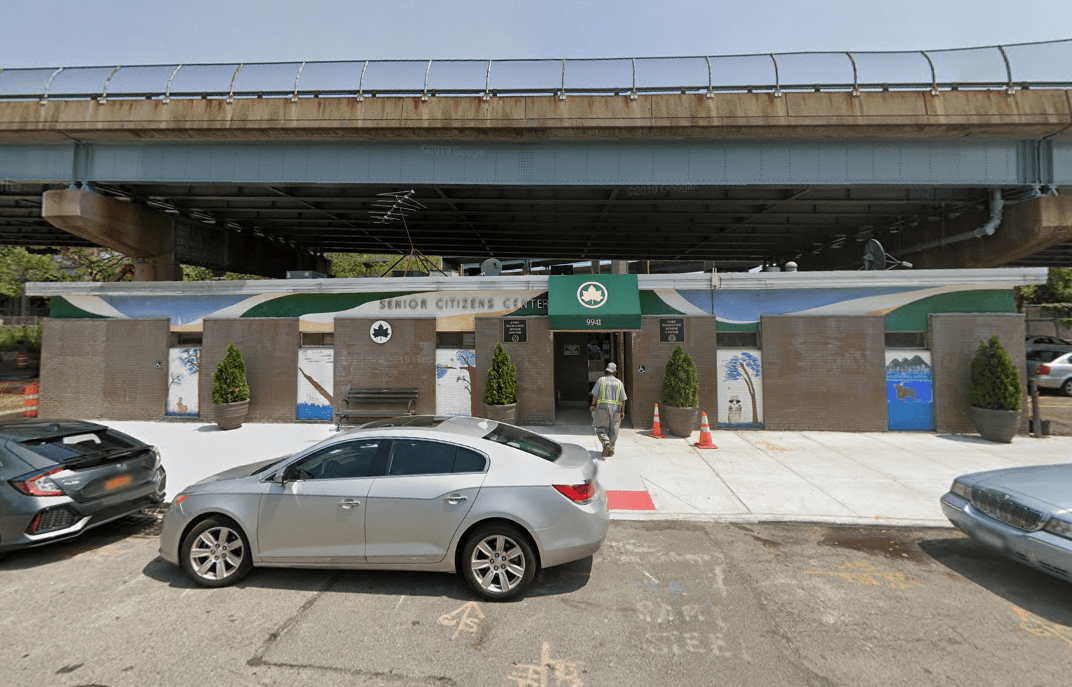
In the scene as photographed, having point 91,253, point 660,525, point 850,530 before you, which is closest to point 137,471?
point 660,525

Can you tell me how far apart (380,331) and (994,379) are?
1512 centimetres

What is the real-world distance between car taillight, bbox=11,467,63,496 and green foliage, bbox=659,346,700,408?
411 inches

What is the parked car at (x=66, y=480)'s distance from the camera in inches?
181

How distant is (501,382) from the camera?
11195 millimetres

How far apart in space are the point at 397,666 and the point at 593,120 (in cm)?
1331

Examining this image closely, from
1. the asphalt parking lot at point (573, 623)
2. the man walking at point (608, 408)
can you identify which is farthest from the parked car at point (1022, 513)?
the man walking at point (608, 408)

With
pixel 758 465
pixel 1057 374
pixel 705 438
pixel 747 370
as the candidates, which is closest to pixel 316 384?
pixel 705 438

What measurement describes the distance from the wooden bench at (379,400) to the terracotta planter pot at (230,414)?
2.43m

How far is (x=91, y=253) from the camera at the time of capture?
4159cm

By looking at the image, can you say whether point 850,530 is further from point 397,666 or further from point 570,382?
point 570,382

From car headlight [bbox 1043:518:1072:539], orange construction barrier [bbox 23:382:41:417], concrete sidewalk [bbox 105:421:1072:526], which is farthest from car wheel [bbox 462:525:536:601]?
orange construction barrier [bbox 23:382:41:417]

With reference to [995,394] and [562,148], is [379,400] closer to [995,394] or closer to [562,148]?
[562,148]

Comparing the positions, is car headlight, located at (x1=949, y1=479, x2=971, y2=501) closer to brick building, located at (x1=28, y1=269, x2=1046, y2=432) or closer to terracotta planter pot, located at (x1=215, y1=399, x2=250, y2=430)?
brick building, located at (x1=28, y1=269, x2=1046, y2=432)

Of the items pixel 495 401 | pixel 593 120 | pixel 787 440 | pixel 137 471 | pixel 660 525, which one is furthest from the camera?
pixel 593 120
